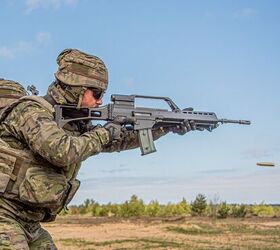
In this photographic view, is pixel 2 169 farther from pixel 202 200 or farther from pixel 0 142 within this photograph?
pixel 202 200

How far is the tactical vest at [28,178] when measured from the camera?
4914mm

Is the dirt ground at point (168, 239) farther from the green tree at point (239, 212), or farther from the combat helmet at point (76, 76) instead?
the combat helmet at point (76, 76)

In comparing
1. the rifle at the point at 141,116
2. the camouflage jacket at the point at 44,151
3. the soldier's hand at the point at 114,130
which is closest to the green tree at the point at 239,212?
the rifle at the point at 141,116

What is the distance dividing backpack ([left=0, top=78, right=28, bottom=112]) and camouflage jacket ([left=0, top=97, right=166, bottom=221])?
2.66 metres

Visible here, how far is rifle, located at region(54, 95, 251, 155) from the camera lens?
5402 millimetres

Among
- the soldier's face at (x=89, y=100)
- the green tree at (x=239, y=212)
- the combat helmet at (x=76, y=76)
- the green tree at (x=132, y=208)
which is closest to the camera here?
the combat helmet at (x=76, y=76)

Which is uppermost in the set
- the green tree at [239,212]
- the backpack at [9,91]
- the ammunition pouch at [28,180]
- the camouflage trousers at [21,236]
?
the green tree at [239,212]

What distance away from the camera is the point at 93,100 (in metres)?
5.43

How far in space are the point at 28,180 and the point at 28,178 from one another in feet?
0.06

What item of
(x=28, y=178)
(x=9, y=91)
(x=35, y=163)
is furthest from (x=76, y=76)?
(x=9, y=91)

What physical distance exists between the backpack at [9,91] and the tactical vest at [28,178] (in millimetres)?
2678

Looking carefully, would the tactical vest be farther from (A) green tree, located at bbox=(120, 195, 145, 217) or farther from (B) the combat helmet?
(A) green tree, located at bbox=(120, 195, 145, 217)

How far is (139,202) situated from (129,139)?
1655 inches

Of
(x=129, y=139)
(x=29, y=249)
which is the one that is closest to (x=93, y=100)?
(x=129, y=139)
